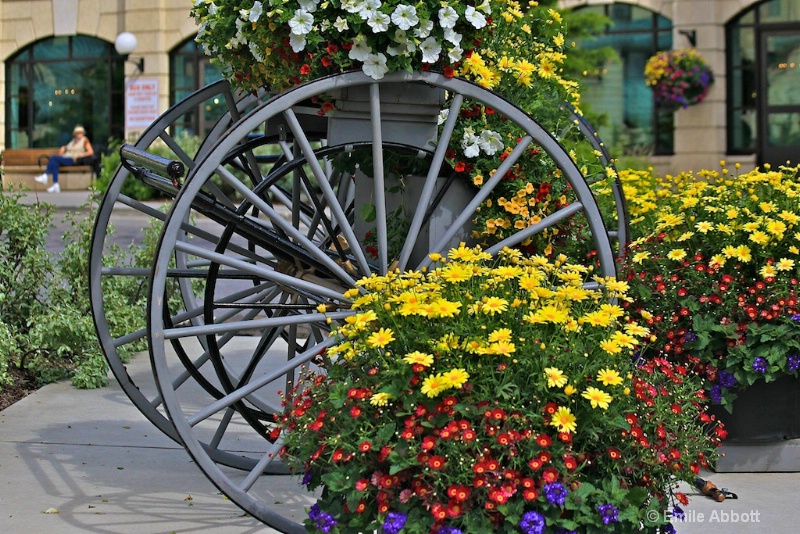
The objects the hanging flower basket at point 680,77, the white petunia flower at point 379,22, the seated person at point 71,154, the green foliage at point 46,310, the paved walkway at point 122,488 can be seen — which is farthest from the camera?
the seated person at point 71,154

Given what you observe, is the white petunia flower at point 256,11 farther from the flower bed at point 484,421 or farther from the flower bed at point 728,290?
the flower bed at point 728,290

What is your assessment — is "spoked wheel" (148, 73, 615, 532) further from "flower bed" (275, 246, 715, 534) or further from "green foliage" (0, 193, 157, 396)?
"green foliage" (0, 193, 157, 396)

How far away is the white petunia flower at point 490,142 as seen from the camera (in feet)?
12.5

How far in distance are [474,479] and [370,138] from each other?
144cm

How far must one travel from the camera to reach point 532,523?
2.64 meters

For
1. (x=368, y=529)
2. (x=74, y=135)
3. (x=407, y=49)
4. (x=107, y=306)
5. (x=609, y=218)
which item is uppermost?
(x=74, y=135)

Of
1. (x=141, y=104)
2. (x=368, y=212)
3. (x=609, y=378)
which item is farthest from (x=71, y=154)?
(x=609, y=378)

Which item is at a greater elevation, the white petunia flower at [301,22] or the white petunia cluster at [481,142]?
the white petunia flower at [301,22]

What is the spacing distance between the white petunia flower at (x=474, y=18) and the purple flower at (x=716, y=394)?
156 centimetres

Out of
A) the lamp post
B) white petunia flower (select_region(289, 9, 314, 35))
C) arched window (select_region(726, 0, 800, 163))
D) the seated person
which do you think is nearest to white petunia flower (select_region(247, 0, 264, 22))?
white petunia flower (select_region(289, 9, 314, 35))

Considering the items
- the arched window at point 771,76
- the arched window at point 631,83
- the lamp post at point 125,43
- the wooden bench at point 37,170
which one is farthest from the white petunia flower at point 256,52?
the lamp post at point 125,43

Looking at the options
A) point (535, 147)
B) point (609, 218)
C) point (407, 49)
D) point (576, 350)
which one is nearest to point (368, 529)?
point (576, 350)

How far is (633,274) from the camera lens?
13.9 ft

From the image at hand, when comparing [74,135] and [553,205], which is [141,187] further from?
[553,205]
